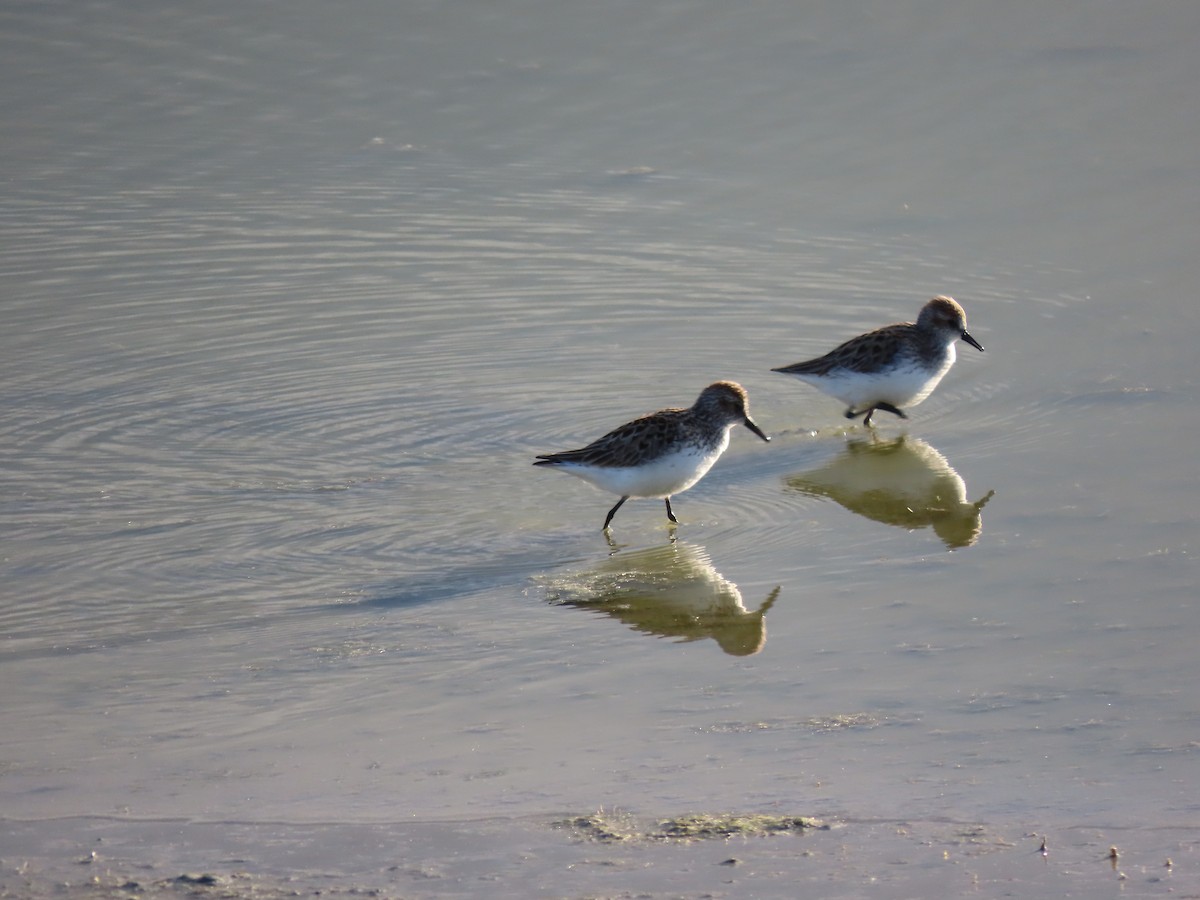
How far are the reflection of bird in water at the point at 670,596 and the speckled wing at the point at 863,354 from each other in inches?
109

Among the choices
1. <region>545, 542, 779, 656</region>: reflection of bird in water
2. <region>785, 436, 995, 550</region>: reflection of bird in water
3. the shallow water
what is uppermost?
the shallow water

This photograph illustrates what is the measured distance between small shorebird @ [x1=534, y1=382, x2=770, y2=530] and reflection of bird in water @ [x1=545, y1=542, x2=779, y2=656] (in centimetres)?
45

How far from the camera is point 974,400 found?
12367 millimetres

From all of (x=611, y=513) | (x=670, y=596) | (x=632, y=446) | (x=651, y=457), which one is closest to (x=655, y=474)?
(x=651, y=457)

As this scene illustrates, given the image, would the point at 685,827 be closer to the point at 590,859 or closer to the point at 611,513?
the point at 590,859

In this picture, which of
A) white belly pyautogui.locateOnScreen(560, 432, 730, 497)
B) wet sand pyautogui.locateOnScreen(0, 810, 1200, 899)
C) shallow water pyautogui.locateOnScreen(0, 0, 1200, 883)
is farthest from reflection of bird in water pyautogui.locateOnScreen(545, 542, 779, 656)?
wet sand pyautogui.locateOnScreen(0, 810, 1200, 899)

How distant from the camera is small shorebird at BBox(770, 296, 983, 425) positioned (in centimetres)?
1184

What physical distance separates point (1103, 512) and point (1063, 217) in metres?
6.65

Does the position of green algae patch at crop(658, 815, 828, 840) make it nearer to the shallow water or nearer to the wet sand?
the wet sand

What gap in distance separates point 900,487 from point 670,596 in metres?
2.60

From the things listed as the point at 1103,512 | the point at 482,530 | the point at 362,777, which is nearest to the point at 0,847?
the point at 362,777

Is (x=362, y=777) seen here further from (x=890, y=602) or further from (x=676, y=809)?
(x=890, y=602)

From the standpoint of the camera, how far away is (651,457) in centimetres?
990

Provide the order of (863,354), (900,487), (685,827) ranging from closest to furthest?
(685,827) → (900,487) → (863,354)
